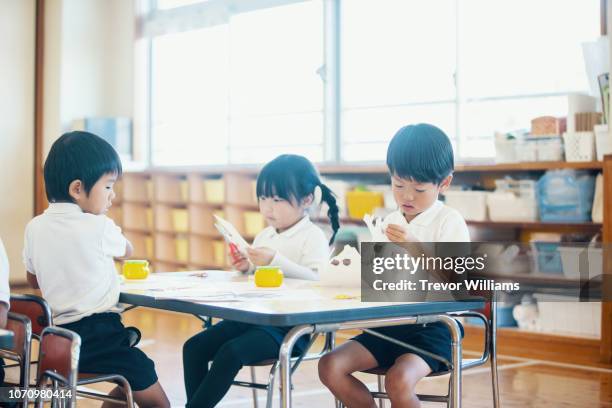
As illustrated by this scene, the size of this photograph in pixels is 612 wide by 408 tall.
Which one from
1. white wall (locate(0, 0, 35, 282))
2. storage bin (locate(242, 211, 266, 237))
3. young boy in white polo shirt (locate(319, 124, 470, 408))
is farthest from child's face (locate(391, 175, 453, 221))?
white wall (locate(0, 0, 35, 282))

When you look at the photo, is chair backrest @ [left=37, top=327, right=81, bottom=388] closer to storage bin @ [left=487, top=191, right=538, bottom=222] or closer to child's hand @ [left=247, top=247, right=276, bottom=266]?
child's hand @ [left=247, top=247, right=276, bottom=266]

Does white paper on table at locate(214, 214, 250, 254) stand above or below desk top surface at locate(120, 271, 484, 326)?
above

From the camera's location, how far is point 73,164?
6.71 feet

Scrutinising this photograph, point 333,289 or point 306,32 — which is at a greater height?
point 306,32

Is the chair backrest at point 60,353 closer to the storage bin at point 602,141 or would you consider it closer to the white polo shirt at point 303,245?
the white polo shirt at point 303,245

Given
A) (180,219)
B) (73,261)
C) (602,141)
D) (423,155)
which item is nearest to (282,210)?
(423,155)

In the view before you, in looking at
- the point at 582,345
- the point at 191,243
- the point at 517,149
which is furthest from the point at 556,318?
the point at 191,243

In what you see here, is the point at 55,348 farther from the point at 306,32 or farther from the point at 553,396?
the point at 306,32

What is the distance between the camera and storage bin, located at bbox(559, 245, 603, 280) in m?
4.29

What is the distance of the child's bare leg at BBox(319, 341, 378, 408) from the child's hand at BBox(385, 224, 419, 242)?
0.29 meters

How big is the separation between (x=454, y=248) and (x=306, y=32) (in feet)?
13.4

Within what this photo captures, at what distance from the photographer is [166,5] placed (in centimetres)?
709

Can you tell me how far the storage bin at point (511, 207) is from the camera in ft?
14.7

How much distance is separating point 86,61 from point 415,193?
18.5ft
